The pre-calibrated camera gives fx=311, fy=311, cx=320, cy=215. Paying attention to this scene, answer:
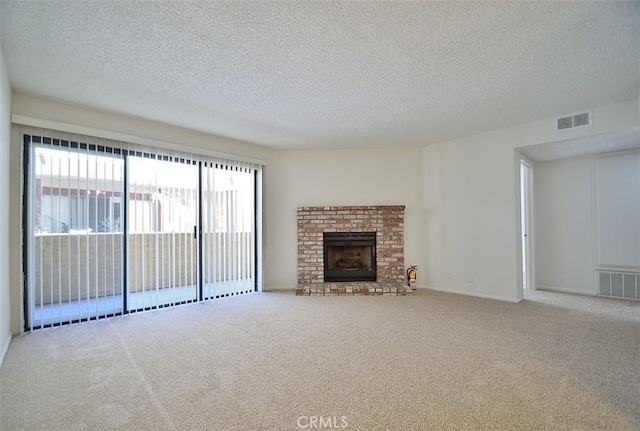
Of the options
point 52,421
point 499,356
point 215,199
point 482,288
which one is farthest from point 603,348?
point 215,199

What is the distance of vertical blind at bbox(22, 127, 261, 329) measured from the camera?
3291mm

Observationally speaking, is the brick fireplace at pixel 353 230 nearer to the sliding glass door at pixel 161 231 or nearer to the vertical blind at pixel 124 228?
the vertical blind at pixel 124 228

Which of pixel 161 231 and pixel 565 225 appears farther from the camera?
pixel 565 225

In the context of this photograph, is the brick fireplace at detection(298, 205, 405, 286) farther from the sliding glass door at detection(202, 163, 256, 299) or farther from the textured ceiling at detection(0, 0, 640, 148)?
the textured ceiling at detection(0, 0, 640, 148)

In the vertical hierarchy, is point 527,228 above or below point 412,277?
above

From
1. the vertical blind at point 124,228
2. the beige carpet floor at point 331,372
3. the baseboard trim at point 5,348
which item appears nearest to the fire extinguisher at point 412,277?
the beige carpet floor at point 331,372

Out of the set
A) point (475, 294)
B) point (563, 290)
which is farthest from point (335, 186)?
point (563, 290)

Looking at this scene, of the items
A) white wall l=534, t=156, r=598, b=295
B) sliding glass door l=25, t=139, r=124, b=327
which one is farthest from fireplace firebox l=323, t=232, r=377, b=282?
sliding glass door l=25, t=139, r=124, b=327

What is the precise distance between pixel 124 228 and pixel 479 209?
4961mm

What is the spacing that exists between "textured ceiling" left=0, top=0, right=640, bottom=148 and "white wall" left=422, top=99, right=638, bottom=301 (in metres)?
0.60

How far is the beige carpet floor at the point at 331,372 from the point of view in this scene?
5.73ft

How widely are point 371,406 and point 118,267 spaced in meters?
3.37

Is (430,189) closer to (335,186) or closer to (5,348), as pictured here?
(335,186)

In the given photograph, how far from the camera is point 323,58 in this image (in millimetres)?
2520
